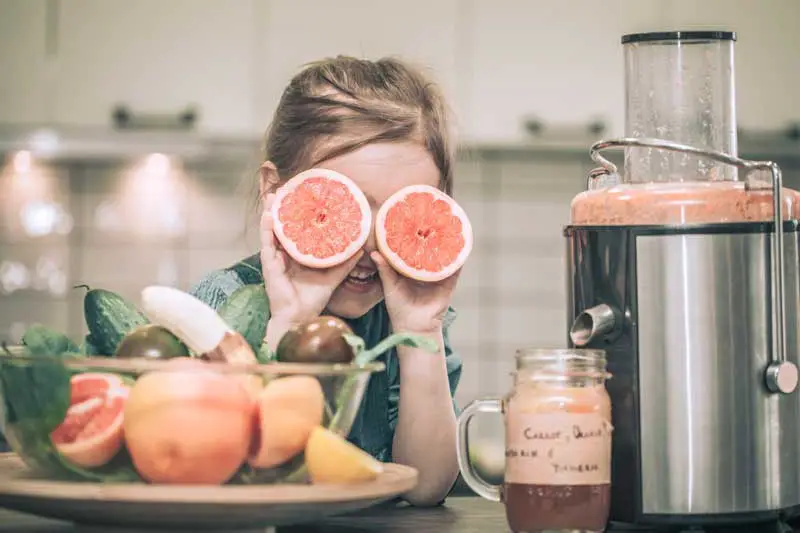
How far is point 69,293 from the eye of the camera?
11.9ft

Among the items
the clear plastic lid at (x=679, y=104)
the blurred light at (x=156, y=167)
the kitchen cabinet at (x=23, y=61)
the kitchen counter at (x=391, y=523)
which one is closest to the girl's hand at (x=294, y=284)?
the kitchen counter at (x=391, y=523)

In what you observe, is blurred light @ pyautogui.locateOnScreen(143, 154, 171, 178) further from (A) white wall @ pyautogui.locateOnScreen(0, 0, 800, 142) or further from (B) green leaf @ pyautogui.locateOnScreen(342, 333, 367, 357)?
(B) green leaf @ pyautogui.locateOnScreen(342, 333, 367, 357)

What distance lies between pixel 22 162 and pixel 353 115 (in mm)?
2300

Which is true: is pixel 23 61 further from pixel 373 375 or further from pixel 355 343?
pixel 355 343

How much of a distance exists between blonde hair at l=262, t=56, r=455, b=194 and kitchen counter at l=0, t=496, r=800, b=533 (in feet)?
1.96

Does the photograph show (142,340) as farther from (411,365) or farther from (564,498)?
(411,365)

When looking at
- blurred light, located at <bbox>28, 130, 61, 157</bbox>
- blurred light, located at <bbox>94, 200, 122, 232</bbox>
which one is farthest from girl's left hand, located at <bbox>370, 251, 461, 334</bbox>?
blurred light, located at <bbox>94, 200, 122, 232</bbox>

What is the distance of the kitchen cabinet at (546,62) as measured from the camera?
11.5 ft

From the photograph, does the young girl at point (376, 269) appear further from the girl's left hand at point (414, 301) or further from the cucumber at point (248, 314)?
A: the cucumber at point (248, 314)

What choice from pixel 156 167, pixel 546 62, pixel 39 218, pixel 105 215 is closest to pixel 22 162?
pixel 39 218

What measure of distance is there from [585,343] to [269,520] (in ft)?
1.11

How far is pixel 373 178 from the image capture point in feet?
5.02

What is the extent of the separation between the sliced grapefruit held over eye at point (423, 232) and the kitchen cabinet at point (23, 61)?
2309 mm

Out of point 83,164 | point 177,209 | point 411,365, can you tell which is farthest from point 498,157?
point 411,365
